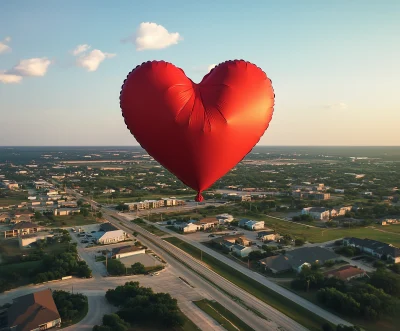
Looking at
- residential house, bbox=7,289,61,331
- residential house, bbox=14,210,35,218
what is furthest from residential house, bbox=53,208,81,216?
residential house, bbox=7,289,61,331

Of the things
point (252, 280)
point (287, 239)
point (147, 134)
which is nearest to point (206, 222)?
point (287, 239)

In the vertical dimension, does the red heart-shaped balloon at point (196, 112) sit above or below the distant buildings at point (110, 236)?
above

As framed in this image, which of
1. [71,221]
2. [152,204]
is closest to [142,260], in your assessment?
[71,221]

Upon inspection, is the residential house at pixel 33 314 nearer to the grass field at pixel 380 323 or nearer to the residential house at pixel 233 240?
the grass field at pixel 380 323

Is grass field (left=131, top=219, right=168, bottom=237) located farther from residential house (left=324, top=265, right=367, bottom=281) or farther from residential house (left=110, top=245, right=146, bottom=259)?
residential house (left=324, top=265, right=367, bottom=281)

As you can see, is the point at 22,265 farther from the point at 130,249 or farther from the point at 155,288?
the point at 155,288

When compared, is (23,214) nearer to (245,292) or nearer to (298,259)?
(245,292)

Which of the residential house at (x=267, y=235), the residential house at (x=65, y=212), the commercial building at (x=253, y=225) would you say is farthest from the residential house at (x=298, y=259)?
the residential house at (x=65, y=212)
